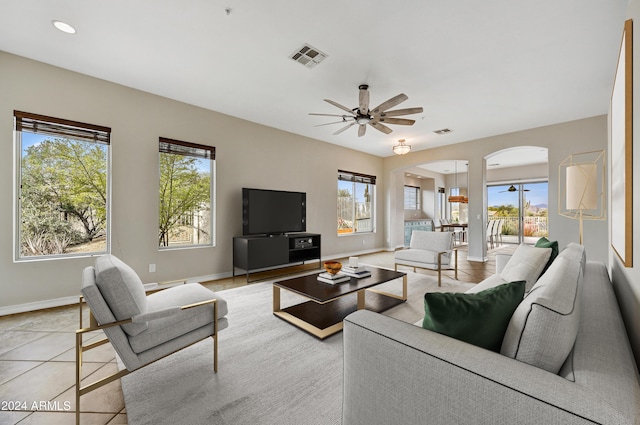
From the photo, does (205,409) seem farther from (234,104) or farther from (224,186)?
(234,104)

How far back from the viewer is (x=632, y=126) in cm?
125

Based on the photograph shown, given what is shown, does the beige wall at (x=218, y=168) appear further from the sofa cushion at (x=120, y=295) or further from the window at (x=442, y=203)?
the window at (x=442, y=203)

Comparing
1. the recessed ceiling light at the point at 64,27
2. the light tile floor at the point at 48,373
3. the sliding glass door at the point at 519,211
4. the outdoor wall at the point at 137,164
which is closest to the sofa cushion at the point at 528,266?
the light tile floor at the point at 48,373

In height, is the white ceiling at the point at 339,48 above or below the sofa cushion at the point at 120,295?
above

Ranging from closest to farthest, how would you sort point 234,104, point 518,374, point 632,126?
1. point 518,374
2. point 632,126
3. point 234,104

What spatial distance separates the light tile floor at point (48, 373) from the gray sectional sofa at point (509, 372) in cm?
144

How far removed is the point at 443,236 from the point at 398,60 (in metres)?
2.63

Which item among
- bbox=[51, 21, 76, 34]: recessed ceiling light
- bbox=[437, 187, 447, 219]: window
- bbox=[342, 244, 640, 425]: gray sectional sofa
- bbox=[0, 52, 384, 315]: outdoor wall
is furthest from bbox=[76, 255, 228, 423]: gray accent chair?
bbox=[437, 187, 447, 219]: window

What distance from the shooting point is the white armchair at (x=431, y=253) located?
3.96 meters

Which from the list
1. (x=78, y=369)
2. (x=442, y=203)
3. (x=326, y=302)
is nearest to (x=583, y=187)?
(x=326, y=302)

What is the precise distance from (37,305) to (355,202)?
5.88 metres

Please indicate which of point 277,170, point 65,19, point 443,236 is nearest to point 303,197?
point 277,170

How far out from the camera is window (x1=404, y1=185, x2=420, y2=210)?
10273mm

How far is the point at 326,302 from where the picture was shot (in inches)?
98.8
